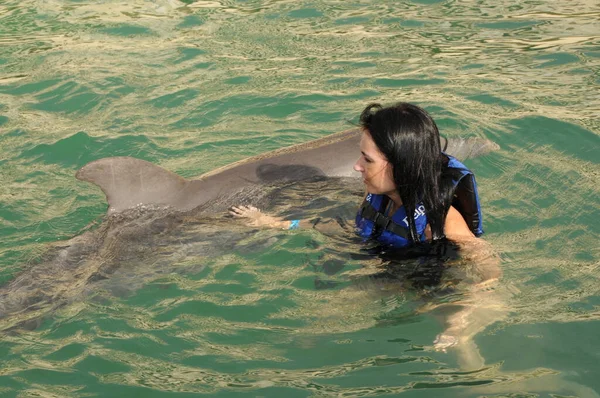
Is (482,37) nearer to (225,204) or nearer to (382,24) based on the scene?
(382,24)

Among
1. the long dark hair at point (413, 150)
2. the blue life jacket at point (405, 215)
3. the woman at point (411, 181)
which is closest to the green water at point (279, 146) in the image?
the blue life jacket at point (405, 215)

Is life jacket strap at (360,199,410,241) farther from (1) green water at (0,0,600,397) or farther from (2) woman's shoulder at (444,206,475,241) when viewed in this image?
(1) green water at (0,0,600,397)

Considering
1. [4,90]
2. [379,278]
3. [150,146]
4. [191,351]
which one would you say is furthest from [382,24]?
[191,351]

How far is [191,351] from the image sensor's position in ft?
16.5

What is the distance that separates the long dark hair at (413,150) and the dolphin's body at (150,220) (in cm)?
158

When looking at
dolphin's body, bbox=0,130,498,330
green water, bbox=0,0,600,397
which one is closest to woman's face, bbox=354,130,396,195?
green water, bbox=0,0,600,397

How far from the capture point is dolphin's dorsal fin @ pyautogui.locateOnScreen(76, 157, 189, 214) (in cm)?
613

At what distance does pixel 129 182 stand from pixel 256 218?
1.02 metres

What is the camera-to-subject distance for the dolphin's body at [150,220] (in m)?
5.46

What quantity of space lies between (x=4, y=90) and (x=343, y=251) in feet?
18.9

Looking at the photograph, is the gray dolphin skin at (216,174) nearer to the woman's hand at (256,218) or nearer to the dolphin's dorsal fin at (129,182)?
the dolphin's dorsal fin at (129,182)

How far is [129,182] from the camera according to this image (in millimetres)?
6188

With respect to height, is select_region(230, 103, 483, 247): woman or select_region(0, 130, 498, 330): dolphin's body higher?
select_region(230, 103, 483, 247): woman

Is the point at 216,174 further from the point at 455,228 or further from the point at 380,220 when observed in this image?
the point at 455,228
